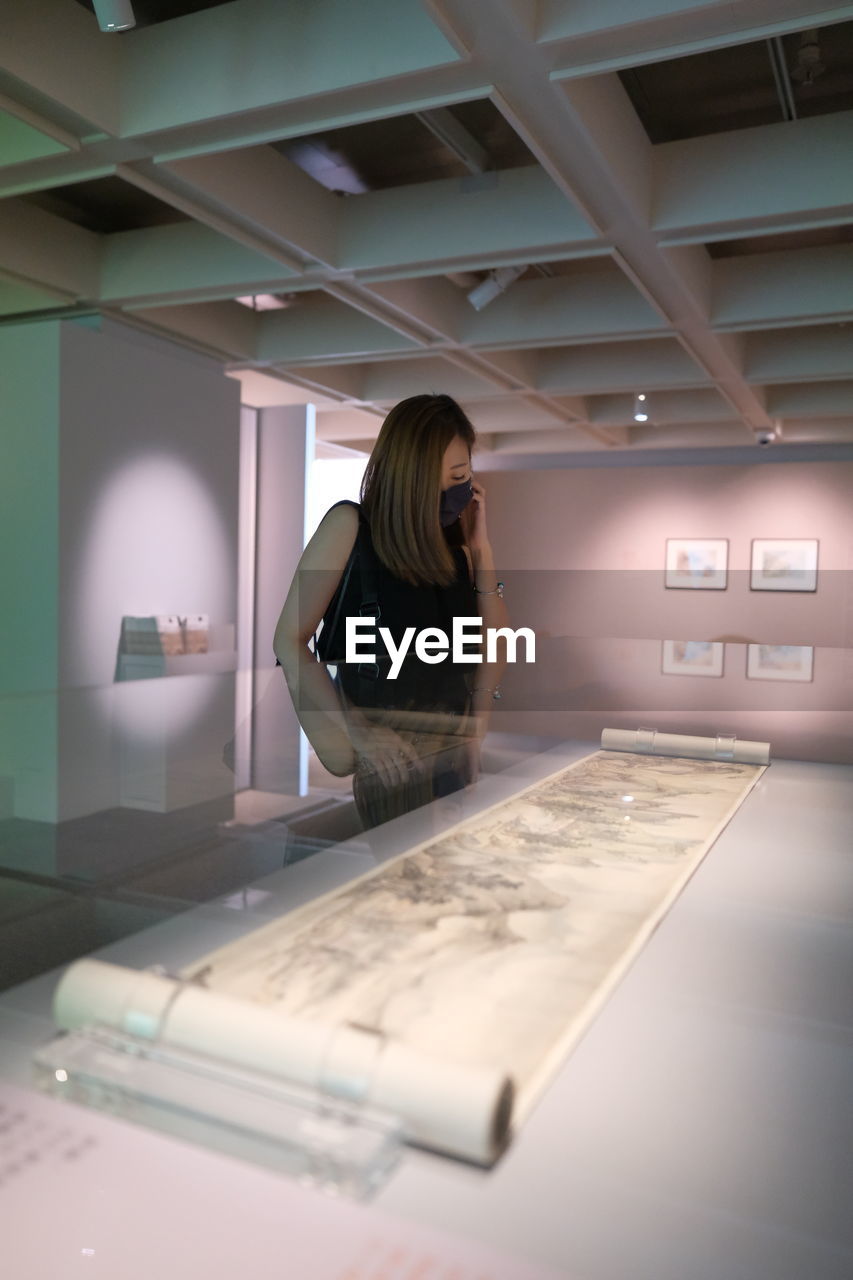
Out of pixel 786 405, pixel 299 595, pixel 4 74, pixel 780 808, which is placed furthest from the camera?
pixel 786 405

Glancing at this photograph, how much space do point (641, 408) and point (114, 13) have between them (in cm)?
630

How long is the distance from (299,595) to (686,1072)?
1675 mm

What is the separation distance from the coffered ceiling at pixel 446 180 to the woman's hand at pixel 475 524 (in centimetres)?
137

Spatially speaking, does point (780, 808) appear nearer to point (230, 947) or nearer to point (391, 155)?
point (230, 947)

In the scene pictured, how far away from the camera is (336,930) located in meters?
0.78

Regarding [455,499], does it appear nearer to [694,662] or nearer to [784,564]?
[694,662]

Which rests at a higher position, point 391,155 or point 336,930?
point 391,155

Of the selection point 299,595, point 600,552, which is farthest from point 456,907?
point 600,552

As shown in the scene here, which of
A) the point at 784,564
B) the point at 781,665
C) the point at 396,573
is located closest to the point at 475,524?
the point at 396,573

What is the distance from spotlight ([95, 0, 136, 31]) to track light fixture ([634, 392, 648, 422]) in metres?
6.08

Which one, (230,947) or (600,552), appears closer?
(230,947)

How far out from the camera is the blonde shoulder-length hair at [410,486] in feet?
7.24

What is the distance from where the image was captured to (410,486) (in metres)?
2.20

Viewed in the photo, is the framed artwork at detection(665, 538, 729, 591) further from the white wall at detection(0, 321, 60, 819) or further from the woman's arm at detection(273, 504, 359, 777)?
the woman's arm at detection(273, 504, 359, 777)
